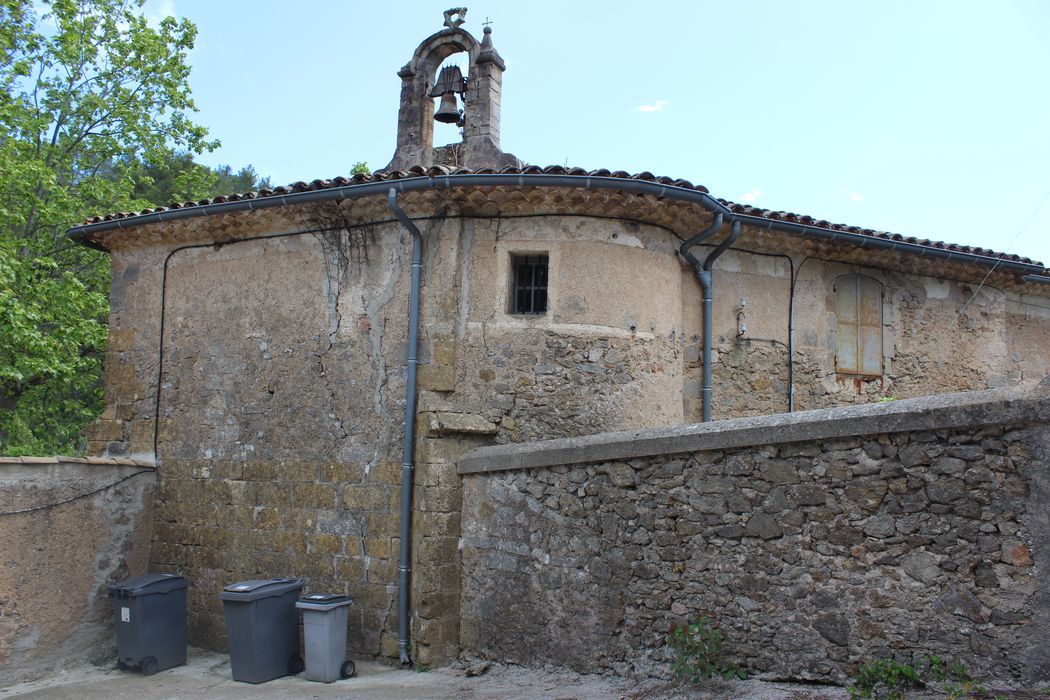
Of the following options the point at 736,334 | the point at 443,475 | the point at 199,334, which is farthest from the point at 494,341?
the point at 199,334

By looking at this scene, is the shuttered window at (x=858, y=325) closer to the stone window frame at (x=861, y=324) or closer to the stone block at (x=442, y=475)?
the stone window frame at (x=861, y=324)

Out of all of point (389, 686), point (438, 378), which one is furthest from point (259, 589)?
point (438, 378)

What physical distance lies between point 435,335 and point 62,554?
4.12 m

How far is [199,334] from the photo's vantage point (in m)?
9.51

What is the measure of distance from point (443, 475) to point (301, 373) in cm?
199

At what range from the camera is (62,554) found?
27.2 feet

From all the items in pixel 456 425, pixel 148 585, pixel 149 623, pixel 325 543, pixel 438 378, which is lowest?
pixel 149 623

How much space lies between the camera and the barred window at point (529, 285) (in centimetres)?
837

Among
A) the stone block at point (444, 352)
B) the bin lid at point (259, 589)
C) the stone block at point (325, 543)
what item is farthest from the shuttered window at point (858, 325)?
the bin lid at point (259, 589)

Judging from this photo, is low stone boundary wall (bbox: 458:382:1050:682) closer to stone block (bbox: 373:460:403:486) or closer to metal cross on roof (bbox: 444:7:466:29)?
stone block (bbox: 373:460:403:486)

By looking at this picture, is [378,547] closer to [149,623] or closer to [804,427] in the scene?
[149,623]

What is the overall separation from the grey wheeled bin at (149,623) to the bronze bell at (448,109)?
5996 millimetres

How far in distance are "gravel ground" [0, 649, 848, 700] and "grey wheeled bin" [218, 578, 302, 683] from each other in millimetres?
123

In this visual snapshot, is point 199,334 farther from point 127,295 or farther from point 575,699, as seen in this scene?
point 575,699
